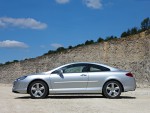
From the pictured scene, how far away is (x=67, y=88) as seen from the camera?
51.4 ft

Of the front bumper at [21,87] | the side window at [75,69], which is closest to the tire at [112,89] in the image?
the side window at [75,69]

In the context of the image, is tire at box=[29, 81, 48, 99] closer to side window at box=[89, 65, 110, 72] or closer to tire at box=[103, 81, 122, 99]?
side window at box=[89, 65, 110, 72]

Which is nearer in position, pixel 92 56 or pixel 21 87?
pixel 21 87

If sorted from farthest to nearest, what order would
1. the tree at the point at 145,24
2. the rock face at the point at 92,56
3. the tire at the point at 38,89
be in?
the tree at the point at 145,24 → the rock face at the point at 92,56 → the tire at the point at 38,89

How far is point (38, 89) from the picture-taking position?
51.1ft

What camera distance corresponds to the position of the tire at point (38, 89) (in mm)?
15516

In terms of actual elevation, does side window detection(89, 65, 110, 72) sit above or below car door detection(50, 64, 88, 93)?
above

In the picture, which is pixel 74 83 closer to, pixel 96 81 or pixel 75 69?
pixel 75 69

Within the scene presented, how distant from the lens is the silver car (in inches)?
614

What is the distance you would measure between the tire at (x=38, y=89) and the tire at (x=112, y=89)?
223 cm

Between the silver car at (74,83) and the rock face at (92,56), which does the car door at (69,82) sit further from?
the rock face at (92,56)

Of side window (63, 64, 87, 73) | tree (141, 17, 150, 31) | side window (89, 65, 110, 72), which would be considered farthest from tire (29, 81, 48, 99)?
tree (141, 17, 150, 31)

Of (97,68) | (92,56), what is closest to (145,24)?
(92,56)

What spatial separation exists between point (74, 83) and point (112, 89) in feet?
4.72
